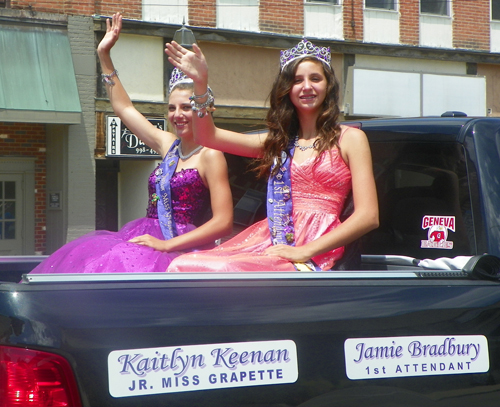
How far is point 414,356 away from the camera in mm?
1997

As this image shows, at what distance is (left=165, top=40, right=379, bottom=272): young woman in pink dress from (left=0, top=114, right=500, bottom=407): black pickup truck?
468 millimetres

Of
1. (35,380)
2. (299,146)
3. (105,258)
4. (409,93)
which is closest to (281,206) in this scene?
(299,146)

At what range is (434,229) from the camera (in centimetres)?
295

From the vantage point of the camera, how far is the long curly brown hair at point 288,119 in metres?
2.87

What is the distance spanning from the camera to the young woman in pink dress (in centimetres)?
258

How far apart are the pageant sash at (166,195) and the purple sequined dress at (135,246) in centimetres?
2

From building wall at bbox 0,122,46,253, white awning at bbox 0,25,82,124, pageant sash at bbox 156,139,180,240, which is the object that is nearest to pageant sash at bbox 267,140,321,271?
pageant sash at bbox 156,139,180,240

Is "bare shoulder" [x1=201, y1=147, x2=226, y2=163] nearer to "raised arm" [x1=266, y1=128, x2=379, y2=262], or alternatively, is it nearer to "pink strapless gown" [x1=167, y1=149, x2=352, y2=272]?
"pink strapless gown" [x1=167, y1=149, x2=352, y2=272]

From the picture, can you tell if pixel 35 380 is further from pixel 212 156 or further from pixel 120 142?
pixel 120 142

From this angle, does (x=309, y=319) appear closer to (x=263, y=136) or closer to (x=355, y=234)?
(x=355, y=234)

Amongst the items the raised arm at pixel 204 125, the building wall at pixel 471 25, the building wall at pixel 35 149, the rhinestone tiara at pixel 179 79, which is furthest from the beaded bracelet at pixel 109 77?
the building wall at pixel 471 25

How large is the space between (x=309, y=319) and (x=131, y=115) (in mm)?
1952

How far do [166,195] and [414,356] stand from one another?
Answer: 1.55m

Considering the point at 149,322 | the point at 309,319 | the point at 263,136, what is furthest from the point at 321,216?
the point at 149,322
